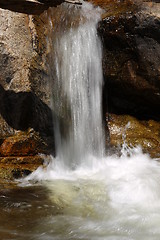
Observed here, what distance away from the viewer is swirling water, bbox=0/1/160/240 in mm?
3316

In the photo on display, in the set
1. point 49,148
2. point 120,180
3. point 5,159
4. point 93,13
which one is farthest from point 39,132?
point 93,13

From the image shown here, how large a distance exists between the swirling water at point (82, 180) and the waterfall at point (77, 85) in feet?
0.06

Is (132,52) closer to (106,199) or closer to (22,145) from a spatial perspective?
(22,145)

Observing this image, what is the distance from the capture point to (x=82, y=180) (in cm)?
522

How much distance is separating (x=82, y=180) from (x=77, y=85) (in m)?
2.22

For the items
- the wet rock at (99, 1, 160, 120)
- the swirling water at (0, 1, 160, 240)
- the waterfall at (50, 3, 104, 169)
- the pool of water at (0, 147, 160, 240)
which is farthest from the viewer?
the wet rock at (99, 1, 160, 120)

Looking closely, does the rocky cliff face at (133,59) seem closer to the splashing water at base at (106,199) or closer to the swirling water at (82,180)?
the swirling water at (82,180)

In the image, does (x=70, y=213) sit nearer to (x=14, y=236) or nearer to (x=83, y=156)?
(x=14, y=236)

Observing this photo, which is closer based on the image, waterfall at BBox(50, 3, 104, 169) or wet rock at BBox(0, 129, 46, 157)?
wet rock at BBox(0, 129, 46, 157)

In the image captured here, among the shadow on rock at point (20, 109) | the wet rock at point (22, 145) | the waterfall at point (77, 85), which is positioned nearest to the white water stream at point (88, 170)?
the waterfall at point (77, 85)

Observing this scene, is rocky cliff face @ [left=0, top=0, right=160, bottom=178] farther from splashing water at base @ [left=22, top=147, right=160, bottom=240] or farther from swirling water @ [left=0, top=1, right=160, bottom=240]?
splashing water at base @ [left=22, top=147, right=160, bottom=240]

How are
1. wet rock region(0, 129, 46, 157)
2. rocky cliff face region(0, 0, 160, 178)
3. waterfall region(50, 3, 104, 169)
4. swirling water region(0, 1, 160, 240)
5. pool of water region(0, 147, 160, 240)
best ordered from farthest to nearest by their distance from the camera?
waterfall region(50, 3, 104, 169)
rocky cliff face region(0, 0, 160, 178)
wet rock region(0, 129, 46, 157)
swirling water region(0, 1, 160, 240)
pool of water region(0, 147, 160, 240)

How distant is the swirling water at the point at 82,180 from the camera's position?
3316 millimetres

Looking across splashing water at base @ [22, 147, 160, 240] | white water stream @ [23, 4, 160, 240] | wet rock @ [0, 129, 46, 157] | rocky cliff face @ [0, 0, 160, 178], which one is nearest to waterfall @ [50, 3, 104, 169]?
white water stream @ [23, 4, 160, 240]
